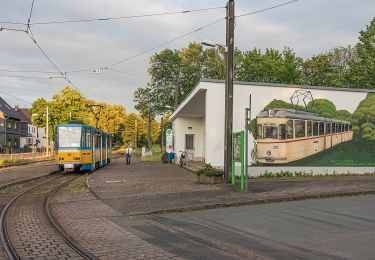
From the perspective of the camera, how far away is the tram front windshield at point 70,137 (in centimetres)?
2617

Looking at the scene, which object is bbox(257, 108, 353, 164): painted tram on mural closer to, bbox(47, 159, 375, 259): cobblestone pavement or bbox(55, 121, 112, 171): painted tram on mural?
bbox(47, 159, 375, 259): cobblestone pavement

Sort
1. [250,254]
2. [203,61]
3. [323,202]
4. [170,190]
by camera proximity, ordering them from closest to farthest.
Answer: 1. [250,254]
2. [323,202]
3. [170,190]
4. [203,61]

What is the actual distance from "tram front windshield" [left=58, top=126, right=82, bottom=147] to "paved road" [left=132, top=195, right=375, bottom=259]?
16.5m

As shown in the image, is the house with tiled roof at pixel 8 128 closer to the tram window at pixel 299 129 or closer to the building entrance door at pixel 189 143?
the building entrance door at pixel 189 143

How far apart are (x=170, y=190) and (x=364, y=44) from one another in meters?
38.3

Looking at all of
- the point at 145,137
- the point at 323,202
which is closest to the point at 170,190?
the point at 323,202

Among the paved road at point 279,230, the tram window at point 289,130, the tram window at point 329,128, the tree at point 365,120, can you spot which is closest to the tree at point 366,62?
the tree at point 365,120

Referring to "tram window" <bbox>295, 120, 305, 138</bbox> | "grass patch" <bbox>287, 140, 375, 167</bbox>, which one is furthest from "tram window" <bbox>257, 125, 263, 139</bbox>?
"grass patch" <bbox>287, 140, 375, 167</bbox>

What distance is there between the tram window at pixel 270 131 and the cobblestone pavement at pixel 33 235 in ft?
39.4

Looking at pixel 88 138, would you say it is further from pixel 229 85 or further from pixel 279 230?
pixel 279 230

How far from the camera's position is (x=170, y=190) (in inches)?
607

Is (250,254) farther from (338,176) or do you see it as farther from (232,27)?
(338,176)

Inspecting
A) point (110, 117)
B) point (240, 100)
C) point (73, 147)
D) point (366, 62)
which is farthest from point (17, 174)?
point (110, 117)

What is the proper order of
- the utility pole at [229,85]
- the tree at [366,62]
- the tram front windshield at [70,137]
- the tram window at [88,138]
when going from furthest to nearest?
the tree at [366,62] → the tram window at [88,138] → the tram front windshield at [70,137] → the utility pole at [229,85]
